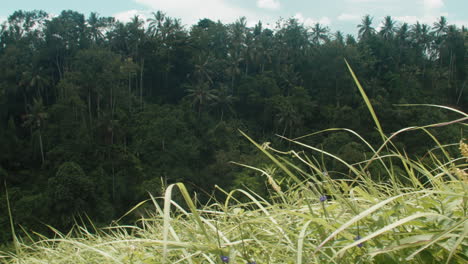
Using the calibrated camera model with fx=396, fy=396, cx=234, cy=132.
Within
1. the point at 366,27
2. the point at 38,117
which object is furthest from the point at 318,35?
the point at 38,117

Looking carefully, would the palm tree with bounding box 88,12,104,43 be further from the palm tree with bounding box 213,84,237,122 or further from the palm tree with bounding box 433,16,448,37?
the palm tree with bounding box 433,16,448,37

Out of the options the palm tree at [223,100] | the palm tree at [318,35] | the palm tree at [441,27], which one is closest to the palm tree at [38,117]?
the palm tree at [223,100]

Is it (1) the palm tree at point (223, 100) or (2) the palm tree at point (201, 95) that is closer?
(2) the palm tree at point (201, 95)

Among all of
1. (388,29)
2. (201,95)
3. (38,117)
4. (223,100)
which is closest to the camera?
(38,117)

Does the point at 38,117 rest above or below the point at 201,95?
below

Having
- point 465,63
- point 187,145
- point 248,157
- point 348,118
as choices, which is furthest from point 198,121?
point 465,63

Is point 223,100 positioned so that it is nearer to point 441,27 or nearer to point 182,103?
point 182,103

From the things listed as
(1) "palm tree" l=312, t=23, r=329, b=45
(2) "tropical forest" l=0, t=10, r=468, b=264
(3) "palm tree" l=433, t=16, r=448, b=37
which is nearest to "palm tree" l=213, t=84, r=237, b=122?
(2) "tropical forest" l=0, t=10, r=468, b=264

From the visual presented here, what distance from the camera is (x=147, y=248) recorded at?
90cm

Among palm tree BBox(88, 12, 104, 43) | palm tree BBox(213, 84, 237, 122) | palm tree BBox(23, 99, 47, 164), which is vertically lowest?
palm tree BBox(23, 99, 47, 164)

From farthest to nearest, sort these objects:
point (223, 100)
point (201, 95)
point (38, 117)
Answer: point (223, 100) < point (201, 95) < point (38, 117)

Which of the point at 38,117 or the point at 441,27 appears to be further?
the point at 441,27

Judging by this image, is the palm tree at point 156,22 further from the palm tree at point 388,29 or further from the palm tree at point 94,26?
the palm tree at point 388,29

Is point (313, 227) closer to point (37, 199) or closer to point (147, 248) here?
point (147, 248)
